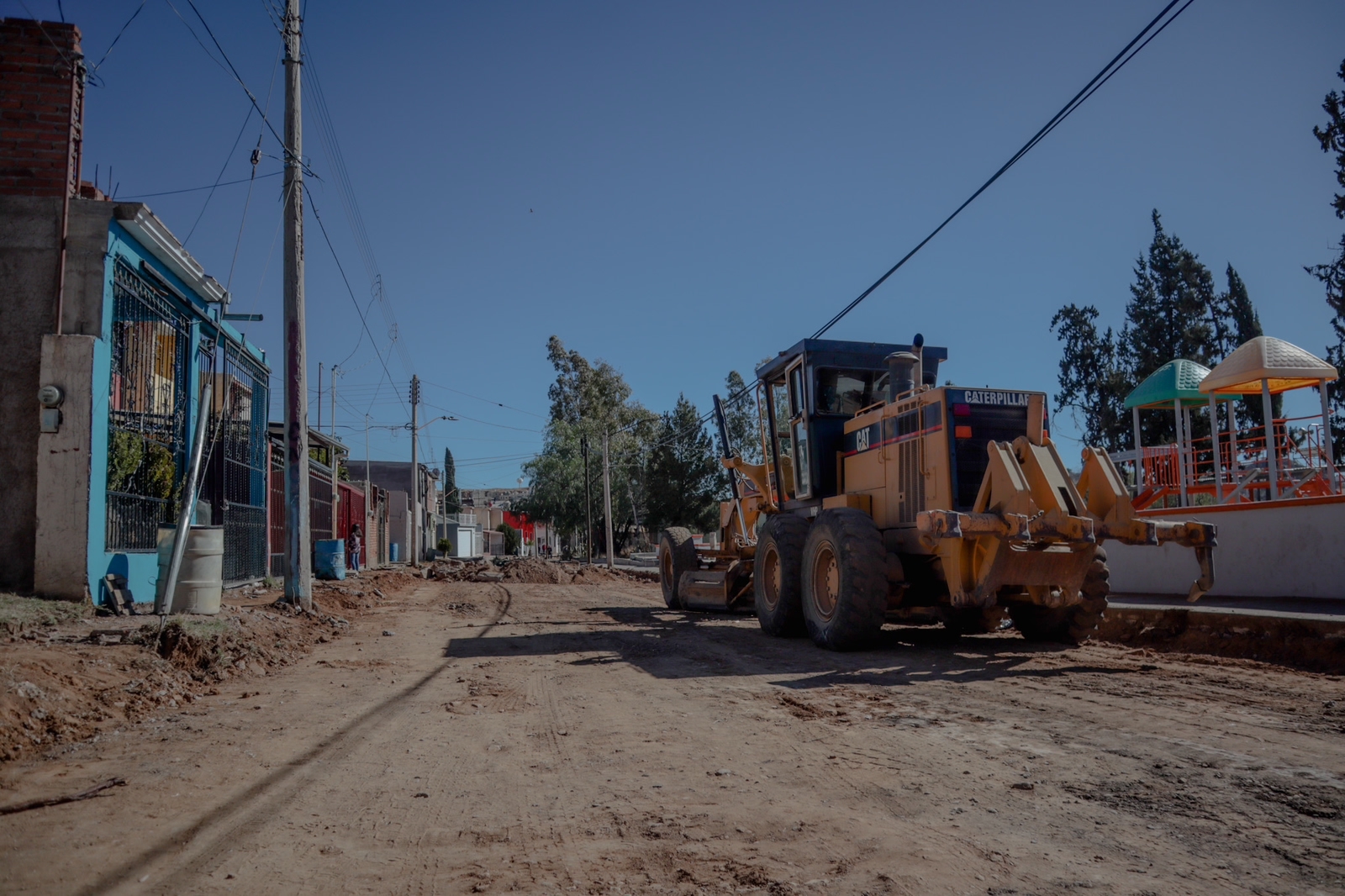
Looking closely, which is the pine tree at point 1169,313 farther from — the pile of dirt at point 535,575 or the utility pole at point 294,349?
the utility pole at point 294,349

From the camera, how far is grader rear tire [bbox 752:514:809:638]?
10367mm

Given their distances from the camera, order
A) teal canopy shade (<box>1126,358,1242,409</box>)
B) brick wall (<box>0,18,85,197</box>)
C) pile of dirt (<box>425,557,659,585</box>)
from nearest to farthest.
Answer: brick wall (<box>0,18,85,197</box>), teal canopy shade (<box>1126,358,1242,409</box>), pile of dirt (<box>425,557,659,585</box>)

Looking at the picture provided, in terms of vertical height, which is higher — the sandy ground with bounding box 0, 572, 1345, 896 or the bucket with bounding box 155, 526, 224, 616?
the bucket with bounding box 155, 526, 224, 616

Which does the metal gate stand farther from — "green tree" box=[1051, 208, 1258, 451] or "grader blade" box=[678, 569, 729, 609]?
"green tree" box=[1051, 208, 1258, 451]

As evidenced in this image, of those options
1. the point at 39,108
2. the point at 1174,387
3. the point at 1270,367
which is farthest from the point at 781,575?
the point at 1174,387

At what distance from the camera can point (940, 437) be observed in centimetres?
885

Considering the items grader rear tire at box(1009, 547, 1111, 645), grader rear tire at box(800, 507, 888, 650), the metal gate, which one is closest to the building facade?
the metal gate

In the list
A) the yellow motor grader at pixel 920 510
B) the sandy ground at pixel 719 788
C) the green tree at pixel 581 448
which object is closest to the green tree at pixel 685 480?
the green tree at pixel 581 448

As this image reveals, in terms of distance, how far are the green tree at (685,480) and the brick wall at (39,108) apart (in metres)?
51.3

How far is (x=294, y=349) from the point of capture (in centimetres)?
1212

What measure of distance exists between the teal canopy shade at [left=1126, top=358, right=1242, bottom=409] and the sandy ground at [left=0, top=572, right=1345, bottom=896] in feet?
49.3

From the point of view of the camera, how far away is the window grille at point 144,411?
9.89 meters

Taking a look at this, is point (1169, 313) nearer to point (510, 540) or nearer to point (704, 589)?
point (704, 589)

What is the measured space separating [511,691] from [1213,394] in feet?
55.0
